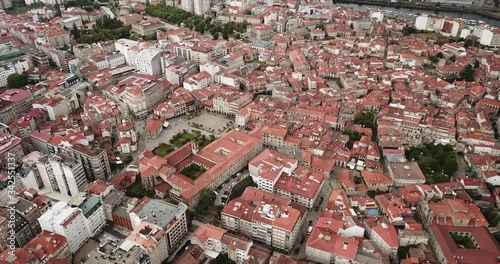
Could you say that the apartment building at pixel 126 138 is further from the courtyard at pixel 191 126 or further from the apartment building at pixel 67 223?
the apartment building at pixel 67 223

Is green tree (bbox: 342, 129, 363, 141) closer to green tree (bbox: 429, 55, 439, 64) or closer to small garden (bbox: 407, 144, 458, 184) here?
small garden (bbox: 407, 144, 458, 184)

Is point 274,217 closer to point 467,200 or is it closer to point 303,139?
point 303,139

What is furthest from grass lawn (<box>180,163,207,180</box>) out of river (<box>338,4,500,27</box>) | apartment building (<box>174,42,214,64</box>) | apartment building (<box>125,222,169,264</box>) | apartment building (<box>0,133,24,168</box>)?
river (<box>338,4,500,27</box>)

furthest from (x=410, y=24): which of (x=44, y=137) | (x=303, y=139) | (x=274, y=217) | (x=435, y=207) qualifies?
(x=44, y=137)

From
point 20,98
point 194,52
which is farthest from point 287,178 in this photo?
point 20,98

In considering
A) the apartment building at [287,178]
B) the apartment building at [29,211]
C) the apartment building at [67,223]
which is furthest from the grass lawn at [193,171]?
the apartment building at [29,211]

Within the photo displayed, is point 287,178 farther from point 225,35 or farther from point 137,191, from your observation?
point 225,35
